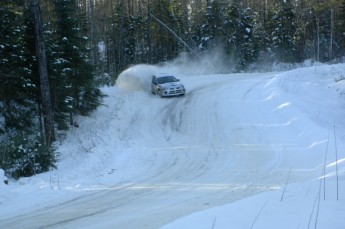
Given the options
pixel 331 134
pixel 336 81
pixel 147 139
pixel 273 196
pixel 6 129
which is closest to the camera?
pixel 273 196

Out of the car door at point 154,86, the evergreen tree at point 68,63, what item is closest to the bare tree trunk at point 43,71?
the evergreen tree at point 68,63

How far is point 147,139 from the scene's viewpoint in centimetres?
1720

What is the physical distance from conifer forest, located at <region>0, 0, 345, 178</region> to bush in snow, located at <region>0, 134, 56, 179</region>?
0.10ft

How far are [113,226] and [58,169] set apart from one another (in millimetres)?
6174

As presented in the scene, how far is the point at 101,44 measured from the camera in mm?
66562

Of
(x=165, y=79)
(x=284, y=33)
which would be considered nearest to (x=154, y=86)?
(x=165, y=79)

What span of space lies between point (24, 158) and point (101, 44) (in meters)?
56.1

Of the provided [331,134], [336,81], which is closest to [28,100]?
[331,134]

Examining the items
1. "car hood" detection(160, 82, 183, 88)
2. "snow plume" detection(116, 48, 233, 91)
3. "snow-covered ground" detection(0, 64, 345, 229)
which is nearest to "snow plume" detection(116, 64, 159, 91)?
"snow plume" detection(116, 48, 233, 91)

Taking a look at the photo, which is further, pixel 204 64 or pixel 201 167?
pixel 204 64

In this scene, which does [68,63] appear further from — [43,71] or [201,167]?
[201,167]

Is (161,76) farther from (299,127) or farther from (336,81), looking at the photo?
(299,127)

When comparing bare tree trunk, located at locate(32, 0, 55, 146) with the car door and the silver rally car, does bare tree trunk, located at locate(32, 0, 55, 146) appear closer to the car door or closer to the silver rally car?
the silver rally car

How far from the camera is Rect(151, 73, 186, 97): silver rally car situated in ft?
89.1
